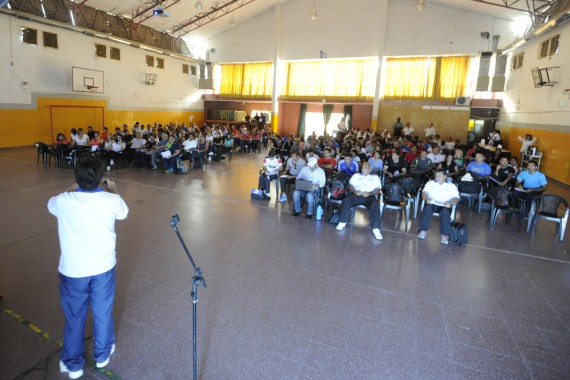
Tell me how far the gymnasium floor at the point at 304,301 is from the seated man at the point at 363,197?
0.27 metres

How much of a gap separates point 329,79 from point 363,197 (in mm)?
15653

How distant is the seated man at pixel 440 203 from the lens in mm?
5266

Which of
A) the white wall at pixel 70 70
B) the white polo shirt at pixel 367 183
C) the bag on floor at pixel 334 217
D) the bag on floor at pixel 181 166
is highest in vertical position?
the white wall at pixel 70 70

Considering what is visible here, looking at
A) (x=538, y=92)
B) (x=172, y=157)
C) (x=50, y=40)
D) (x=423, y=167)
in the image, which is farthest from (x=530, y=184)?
(x=50, y=40)

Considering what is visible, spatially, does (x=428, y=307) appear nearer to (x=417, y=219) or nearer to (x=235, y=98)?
(x=417, y=219)

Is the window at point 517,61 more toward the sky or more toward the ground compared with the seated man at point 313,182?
more toward the sky

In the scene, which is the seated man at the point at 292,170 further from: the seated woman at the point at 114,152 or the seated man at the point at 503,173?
the seated woman at the point at 114,152

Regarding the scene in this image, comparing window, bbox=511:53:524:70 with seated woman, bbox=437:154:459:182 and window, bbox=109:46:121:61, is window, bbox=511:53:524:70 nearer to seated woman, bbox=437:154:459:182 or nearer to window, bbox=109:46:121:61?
seated woman, bbox=437:154:459:182

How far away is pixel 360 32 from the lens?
18.1 meters

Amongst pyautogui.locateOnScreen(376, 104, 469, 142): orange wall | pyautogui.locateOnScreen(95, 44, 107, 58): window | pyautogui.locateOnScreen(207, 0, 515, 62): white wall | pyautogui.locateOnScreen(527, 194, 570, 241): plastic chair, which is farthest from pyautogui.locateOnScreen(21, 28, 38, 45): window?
pyautogui.locateOnScreen(527, 194, 570, 241): plastic chair

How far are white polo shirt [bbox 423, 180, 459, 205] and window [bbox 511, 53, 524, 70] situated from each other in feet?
38.0

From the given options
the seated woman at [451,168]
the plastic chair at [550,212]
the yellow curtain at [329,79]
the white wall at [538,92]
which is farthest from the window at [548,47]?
the yellow curtain at [329,79]

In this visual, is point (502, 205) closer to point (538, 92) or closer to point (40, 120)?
point (538, 92)

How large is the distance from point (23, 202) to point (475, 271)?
7.67m
